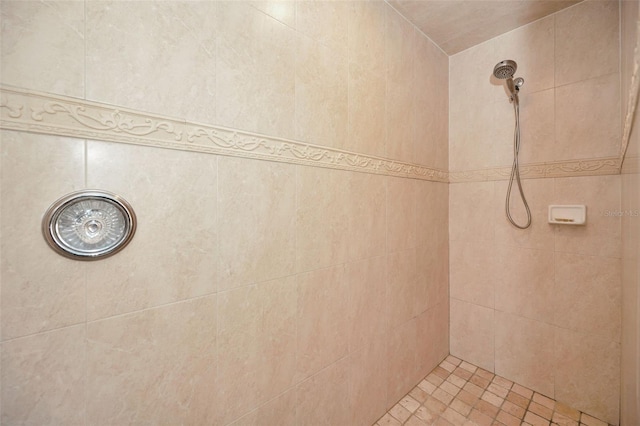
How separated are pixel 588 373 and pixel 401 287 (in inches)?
45.4

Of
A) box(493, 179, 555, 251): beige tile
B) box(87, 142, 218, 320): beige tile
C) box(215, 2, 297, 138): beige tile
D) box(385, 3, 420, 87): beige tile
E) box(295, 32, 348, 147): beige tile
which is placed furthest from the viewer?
box(493, 179, 555, 251): beige tile

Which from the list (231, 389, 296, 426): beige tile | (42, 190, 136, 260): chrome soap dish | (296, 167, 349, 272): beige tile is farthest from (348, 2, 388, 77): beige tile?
(231, 389, 296, 426): beige tile

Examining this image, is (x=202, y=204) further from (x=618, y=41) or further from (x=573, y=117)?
(x=618, y=41)

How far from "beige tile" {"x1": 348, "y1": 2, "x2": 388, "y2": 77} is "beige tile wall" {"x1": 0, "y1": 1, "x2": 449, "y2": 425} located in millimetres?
11

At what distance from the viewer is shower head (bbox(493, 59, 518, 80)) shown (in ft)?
4.86

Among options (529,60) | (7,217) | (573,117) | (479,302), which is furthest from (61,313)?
(529,60)

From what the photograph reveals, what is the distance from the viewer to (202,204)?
0.84 m

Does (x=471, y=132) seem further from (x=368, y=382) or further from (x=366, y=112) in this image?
(x=368, y=382)

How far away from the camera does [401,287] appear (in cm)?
161

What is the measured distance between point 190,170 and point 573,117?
2.08 metres

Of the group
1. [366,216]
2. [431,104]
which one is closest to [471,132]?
[431,104]

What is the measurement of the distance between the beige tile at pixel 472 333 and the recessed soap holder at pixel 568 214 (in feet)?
2.46

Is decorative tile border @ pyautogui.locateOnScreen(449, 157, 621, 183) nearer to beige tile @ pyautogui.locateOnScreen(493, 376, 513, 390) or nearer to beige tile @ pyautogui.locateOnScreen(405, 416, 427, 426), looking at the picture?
beige tile @ pyautogui.locateOnScreen(493, 376, 513, 390)

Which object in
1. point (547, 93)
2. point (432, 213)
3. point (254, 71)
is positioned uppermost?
point (547, 93)
